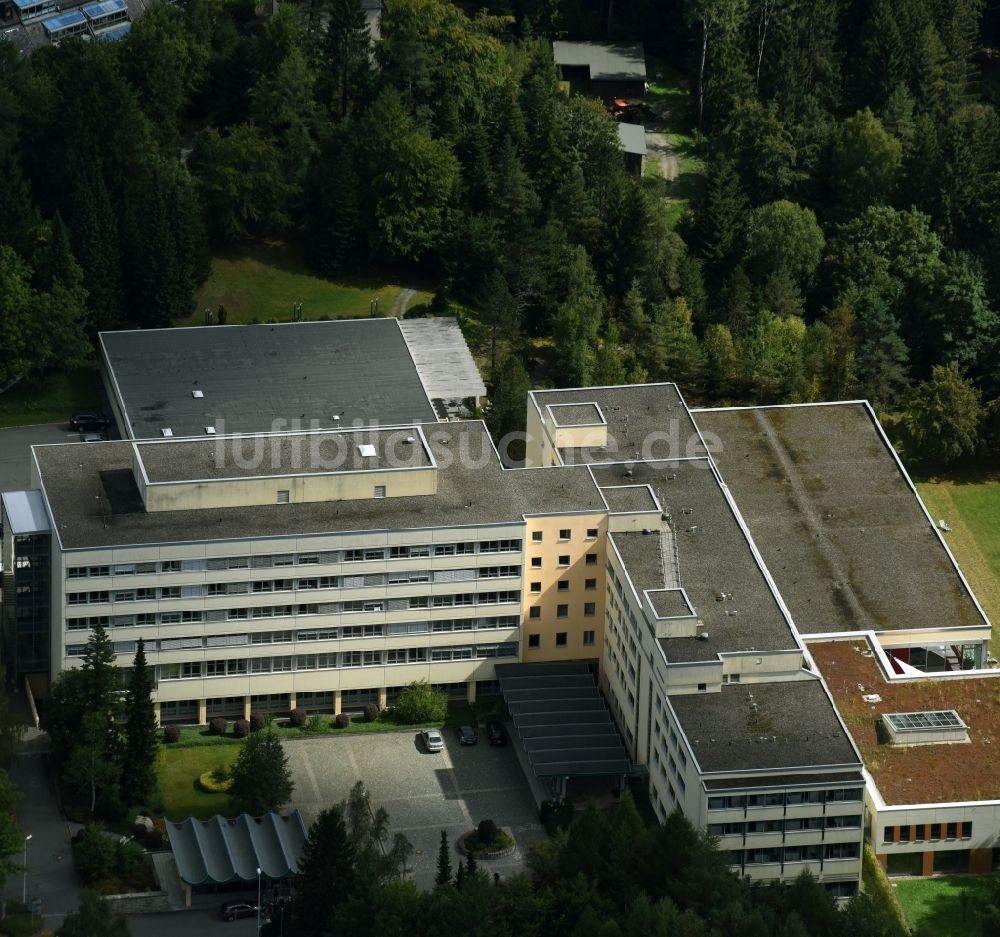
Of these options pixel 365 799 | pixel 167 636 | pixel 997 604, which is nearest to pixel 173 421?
pixel 167 636

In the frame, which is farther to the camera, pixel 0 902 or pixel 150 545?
pixel 150 545

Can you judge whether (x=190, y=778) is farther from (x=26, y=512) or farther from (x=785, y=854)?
(x=785, y=854)

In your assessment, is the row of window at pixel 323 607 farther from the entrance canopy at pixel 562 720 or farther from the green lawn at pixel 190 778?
the green lawn at pixel 190 778

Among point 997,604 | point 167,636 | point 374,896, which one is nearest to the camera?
point 374,896

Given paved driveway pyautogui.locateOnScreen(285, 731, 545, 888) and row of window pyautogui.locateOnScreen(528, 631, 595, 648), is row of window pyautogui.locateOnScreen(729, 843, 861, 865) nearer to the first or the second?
paved driveway pyautogui.locateOnScreen(285, 731, 545, 888)

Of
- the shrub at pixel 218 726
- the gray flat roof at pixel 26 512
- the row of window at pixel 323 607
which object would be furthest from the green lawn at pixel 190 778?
the gray flat roof at pixel 26 512

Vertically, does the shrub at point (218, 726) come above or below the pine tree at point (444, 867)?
below

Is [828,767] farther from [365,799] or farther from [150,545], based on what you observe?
[150,545]
